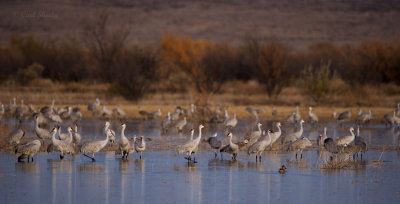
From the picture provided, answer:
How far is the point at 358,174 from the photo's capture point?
14.8 metres

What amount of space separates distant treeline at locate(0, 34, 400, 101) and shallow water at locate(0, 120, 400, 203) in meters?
18.4

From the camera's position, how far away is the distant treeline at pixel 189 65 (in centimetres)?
3731

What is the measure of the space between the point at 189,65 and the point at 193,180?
38335 millimetres

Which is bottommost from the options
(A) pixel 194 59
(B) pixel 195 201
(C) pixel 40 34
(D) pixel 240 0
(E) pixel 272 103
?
(B) pixel 195 201

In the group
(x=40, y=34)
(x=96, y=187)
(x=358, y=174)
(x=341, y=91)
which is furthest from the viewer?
(x=40, y=34)

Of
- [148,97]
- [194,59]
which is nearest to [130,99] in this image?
[148,97]

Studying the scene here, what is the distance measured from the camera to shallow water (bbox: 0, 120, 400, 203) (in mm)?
12086

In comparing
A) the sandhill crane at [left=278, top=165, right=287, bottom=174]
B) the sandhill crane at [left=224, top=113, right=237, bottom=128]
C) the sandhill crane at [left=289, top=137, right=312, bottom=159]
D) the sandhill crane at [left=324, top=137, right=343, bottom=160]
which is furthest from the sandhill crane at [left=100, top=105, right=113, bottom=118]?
the sandhill crane at [left=278, top=165, right=287, bottom=174]

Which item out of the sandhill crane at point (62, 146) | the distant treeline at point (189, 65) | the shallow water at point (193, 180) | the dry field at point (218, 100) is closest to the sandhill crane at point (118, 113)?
the dry field at point (218, 100)

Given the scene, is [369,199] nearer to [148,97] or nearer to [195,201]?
[195,201]

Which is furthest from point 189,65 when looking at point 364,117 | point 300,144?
point 300,144

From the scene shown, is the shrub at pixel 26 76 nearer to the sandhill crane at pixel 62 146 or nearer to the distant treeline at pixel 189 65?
the distant treeline at pixel 189 65

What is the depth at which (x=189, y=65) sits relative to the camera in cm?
5200

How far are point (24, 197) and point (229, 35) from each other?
78576 millimetres
